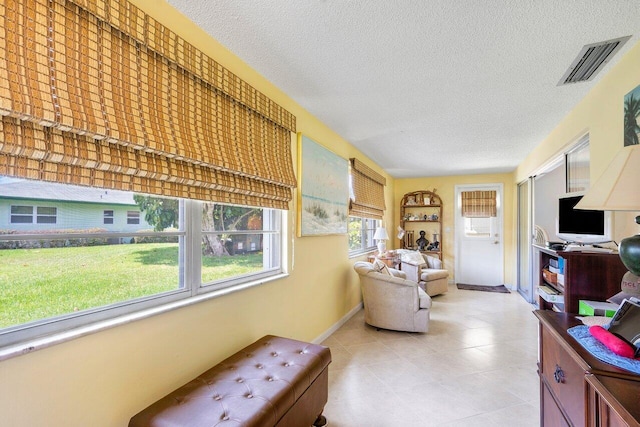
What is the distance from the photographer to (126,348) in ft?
4.43

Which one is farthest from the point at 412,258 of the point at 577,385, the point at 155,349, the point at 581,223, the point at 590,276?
the point at 155,349

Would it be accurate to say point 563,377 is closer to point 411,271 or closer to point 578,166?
point 578,166

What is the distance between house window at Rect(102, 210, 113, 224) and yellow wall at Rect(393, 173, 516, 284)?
19.3 feet

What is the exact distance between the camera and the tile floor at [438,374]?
2000 millimetres

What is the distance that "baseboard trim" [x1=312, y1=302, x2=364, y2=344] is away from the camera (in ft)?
10.3

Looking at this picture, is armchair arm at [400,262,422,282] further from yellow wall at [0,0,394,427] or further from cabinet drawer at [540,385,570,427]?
cabinet drawer at [540,385,570,427]

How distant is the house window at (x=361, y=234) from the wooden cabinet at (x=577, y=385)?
9.21 feet

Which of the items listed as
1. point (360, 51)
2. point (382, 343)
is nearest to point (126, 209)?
point (360, 51)

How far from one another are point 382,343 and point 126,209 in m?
2.76

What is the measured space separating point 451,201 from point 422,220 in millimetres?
723

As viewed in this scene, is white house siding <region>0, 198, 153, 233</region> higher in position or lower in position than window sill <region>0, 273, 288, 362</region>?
higher

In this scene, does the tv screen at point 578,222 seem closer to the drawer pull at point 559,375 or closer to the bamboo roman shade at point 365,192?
the drawer pull at point 559,375

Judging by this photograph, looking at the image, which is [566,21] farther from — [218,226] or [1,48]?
[1,48]

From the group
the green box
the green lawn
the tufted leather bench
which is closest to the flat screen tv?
the green box
